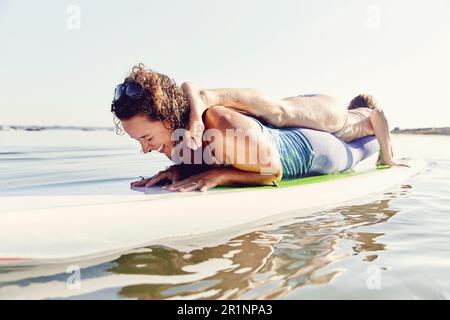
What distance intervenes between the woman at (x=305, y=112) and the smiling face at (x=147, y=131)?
0.18 meters

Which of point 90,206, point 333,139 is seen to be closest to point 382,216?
point 333,139

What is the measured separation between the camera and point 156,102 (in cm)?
265

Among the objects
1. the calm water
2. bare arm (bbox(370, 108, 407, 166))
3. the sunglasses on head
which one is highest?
the sunglasses on head

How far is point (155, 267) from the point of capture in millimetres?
1964

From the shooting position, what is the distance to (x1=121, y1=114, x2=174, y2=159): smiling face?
2.69 meters

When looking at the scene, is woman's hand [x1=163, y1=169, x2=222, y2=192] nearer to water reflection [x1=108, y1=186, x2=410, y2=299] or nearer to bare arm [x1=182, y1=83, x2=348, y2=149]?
bare arm [x1=182, y1=83, x2=348, y2=149]

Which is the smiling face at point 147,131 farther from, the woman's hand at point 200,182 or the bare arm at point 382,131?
the bare arm at point 382,131

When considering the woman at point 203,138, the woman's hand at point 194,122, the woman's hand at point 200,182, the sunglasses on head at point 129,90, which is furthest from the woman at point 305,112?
the sunglasses on head at point 129,90

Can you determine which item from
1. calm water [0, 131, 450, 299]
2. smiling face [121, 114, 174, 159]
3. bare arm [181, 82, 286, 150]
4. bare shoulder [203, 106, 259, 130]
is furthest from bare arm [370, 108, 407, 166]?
smiling face [121, 114, 174, 159]

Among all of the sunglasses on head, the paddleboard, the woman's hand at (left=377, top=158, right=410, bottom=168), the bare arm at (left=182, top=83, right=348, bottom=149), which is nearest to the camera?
the paddleboard

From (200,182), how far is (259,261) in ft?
3.05

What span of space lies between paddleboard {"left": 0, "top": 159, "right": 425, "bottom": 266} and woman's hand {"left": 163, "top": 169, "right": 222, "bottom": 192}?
0.06 meters

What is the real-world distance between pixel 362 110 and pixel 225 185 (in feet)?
7.60
